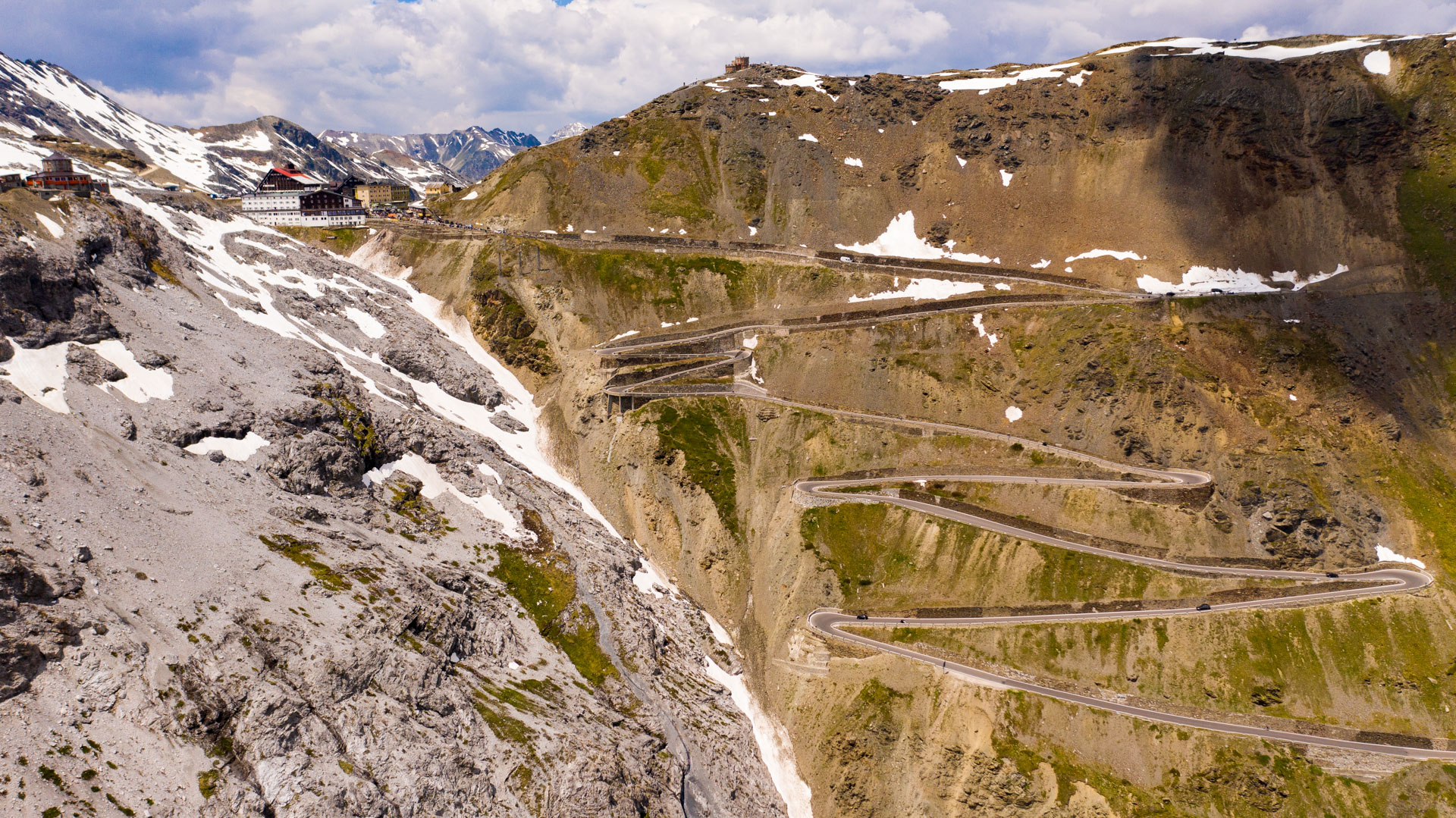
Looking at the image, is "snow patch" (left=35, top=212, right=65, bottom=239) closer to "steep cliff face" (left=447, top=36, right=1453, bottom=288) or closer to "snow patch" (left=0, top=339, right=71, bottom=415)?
"snow patch" (left=0, top=339, right=71, bottom=415)

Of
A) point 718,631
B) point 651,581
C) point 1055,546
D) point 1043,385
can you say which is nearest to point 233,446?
point 651,581

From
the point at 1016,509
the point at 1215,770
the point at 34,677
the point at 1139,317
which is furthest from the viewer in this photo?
the point at 1139,317

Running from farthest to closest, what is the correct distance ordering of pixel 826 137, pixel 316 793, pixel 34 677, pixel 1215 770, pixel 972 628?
pixel 826 137 → pixel 972 628 → pixel 1215 770 → pixel 316 793 → pixel 34 677

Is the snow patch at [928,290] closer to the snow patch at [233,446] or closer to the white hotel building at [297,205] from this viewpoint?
the snow patch at [233,446]

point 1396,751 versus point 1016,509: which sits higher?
point 1016,509

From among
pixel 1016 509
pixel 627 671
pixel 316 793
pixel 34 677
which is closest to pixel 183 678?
pixel 34 677

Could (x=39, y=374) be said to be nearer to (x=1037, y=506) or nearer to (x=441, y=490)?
(x=441, y=490)

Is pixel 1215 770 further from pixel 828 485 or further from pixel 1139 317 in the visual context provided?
pixel 1139 317
